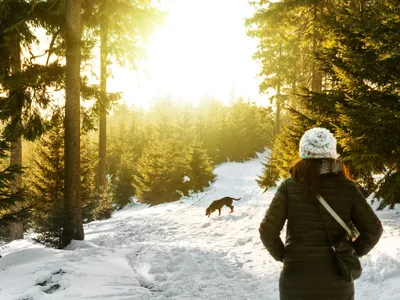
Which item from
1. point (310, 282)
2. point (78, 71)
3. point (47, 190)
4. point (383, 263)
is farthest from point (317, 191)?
point (47, 190)

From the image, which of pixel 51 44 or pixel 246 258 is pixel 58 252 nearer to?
pixel 246 258

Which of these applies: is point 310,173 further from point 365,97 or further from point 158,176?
point 158,176

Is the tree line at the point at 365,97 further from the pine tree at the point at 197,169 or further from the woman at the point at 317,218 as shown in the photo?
the pine tree at the point at 197,169

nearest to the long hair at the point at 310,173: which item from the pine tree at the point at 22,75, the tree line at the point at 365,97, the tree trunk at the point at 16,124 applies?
the tree line at the point at 365,97

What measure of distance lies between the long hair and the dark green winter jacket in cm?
6

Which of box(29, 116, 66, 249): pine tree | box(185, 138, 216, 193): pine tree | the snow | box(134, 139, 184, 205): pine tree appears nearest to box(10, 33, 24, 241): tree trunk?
the snow

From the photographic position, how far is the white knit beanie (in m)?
2.87

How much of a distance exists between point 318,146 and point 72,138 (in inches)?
393

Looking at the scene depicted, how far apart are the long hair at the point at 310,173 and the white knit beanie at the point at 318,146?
5 centimetres

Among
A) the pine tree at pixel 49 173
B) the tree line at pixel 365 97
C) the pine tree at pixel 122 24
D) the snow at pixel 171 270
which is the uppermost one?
the pine tree at pixel 122 24

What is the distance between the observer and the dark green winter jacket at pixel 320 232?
9.16ft

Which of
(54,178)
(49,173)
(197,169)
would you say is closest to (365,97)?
(54,178)

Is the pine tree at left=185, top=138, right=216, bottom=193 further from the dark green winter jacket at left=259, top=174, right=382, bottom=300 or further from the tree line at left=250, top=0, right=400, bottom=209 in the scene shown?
the dark green winter jacket at left=259, top=174, right=382, bottom=300

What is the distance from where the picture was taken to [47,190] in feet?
65.8
